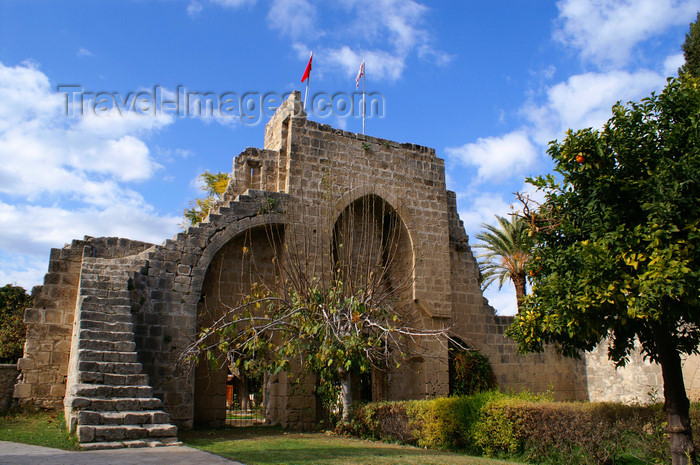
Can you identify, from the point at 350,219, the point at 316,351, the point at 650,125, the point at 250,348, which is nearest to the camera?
the point at 650,125

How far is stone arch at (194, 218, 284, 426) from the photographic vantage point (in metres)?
11.9

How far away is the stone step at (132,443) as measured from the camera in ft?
23.3

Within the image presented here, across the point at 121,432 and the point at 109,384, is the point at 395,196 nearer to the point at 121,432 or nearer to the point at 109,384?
the point at 109,384

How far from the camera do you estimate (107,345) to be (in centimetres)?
877

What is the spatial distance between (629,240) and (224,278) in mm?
8559

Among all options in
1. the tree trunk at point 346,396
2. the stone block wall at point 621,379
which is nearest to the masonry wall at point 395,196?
the tree trunk at point 346,396

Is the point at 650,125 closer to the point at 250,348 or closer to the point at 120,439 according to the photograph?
the point at 250,348

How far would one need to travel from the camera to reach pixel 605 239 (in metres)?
6.72

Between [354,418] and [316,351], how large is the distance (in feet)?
4.89

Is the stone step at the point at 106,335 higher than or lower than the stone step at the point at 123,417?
higher

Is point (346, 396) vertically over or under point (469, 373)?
under

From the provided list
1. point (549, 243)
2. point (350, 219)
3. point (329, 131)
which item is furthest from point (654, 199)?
point (329, 131)

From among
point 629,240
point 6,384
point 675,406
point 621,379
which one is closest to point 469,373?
point 621,379

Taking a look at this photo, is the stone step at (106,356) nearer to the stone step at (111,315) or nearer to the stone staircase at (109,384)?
the stone staircase at (109,384)
